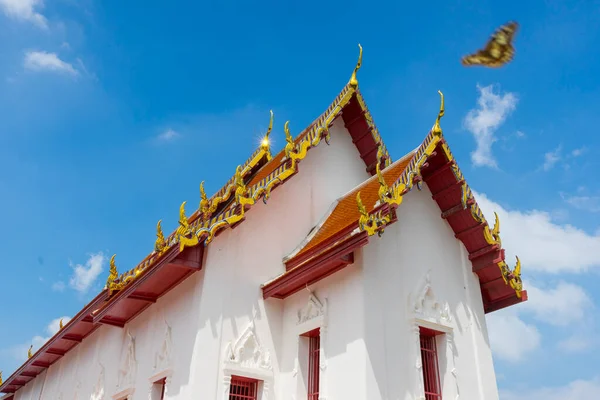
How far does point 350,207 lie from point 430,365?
94.5 inches

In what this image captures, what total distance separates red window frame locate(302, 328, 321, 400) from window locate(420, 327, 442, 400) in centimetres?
131

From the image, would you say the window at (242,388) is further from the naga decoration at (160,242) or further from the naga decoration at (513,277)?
the naga decoration at (513,277)

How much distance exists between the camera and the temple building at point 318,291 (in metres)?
6.88

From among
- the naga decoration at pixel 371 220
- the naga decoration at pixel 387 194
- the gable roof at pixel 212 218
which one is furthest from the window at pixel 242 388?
the naga decoration at pixel 387 194

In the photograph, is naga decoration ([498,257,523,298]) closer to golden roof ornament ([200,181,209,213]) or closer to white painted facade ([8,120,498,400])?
white painted facade ([8,120,498,400])

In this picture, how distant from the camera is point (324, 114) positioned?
9000mm

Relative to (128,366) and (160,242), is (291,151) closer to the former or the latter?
(160,242)

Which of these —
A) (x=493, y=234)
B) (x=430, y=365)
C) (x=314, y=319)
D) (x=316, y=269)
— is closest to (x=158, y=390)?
(x=314, y=319)

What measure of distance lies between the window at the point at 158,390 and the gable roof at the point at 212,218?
1.21m

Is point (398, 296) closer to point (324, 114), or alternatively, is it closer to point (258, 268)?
point (258, 268)

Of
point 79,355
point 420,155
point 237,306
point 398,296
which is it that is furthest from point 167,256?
point 79,355

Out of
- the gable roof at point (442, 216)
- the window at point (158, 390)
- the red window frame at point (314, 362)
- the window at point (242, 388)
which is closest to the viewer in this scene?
the gable roof at point (442, 216)

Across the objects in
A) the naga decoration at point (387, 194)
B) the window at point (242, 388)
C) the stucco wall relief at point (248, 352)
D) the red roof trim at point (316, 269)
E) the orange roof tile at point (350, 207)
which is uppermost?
the orange roof tile at point (350, 207)

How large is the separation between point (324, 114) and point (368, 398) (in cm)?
438
